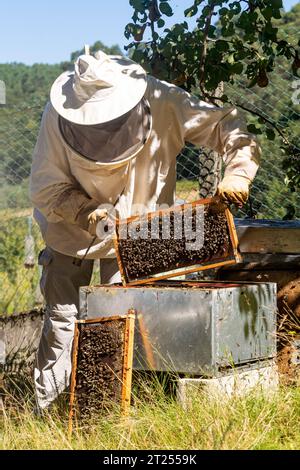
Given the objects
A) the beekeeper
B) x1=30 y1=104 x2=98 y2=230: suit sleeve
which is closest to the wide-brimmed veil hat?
the beekeeper

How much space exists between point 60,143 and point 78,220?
45 centimetres

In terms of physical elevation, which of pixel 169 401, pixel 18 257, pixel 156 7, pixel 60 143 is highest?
pixel 156 7

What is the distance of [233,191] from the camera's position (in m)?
3.99

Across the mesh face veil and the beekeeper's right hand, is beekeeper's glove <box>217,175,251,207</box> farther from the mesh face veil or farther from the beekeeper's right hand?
the beekeeper's right hand

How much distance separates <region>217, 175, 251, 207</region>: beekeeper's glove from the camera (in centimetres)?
400

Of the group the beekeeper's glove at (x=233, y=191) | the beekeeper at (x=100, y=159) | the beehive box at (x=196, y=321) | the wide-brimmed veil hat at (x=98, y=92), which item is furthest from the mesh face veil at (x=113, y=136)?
the beehive box at (x=196, y=321)

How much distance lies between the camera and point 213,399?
12.2 ft

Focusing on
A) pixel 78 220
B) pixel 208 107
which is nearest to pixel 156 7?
pixel 208 107

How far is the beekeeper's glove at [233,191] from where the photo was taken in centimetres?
400

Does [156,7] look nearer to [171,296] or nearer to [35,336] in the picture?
[171,296]

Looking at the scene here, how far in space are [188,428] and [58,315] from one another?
1664 millimetres

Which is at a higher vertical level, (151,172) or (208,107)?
(208,107)

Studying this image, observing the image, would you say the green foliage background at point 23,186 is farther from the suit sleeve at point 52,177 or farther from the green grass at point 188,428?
the green grass at point 188,428

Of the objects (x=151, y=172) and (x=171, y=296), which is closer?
(x=171, y=296)
